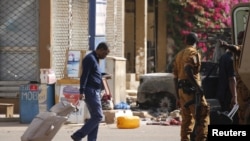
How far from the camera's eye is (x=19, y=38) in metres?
17.4

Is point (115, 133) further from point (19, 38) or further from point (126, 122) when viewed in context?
point (19, 38)

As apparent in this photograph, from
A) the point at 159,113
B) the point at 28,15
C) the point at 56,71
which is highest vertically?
the point at 28,15

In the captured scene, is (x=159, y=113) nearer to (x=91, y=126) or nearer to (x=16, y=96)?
(x=16, y=96)

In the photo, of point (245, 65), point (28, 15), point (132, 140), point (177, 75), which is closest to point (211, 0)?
point (28, 15)

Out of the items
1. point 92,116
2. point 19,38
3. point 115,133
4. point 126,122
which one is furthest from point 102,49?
point 19,38

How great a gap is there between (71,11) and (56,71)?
1.60 metres

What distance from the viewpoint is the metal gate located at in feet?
56.9

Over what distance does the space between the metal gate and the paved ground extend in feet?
5.91

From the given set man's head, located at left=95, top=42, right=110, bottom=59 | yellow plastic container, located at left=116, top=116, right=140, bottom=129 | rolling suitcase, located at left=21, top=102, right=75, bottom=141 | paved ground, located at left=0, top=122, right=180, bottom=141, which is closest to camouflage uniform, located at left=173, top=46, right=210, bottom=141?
man's head, located at left=95, top=42, right=110, bottom=59

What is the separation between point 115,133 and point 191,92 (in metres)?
4.12

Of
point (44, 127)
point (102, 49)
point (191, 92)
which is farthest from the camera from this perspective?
point (102, 49)

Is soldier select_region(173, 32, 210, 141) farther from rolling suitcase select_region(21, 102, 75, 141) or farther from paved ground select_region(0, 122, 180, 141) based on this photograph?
paved ground select_region(0, 122, 180, 141)

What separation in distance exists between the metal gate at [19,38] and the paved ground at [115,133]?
1.80m

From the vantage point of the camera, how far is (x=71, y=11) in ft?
57.7
